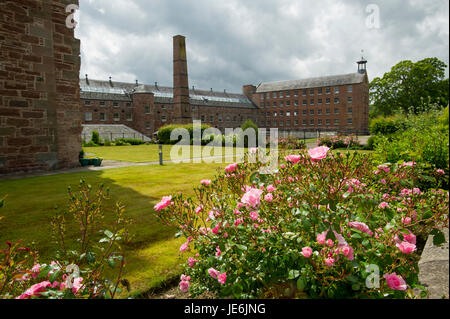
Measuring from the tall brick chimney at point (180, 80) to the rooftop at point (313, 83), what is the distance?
3554 cm

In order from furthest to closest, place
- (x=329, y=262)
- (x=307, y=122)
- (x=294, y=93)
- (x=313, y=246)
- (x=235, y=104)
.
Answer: (x=235, y=104)
(x=294, y=93)
(x=307, y=122)
(x=313, y=246)
(x=329, y=262)

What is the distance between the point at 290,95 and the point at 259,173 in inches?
2560

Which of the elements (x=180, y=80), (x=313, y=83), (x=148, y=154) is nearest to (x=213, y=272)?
(x=148, y=154)

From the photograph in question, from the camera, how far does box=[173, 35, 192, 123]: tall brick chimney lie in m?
33.8

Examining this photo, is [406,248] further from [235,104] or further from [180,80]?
[235,104]

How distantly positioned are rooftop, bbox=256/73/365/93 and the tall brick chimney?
35.5m

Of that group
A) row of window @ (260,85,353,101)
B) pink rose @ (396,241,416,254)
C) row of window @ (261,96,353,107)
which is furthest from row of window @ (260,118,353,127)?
pink rose @ (396,241,416,254)

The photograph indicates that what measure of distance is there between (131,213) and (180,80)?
31.7 meters

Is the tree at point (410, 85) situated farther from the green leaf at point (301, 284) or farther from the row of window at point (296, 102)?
the green leaf at point (301, 284)

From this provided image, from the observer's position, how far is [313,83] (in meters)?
60.8

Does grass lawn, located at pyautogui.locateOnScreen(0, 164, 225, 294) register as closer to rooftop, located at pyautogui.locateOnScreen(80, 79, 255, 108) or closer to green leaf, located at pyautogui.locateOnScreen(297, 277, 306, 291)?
green leaf, located at pyautogui.locateOnScreen(297, 277, 306, 291)

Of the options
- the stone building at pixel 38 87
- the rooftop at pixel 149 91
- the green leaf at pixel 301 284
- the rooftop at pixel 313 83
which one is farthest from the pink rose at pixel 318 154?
the rooftop at pixel 313 83

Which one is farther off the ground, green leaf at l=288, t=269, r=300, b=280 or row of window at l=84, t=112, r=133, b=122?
row of window at l=84, t=112, r=133, b=122

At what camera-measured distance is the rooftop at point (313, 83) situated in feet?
179
